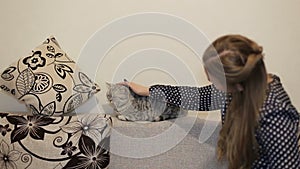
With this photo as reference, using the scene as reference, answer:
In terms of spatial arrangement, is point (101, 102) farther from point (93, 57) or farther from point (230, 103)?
point (230, 103)

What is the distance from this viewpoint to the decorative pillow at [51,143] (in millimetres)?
1432

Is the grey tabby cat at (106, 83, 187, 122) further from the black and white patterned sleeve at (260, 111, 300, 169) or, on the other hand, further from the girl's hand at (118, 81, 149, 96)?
the black and white patterned sleeve at (260, 111, 300, 169)

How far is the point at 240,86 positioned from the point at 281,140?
0.22 meters

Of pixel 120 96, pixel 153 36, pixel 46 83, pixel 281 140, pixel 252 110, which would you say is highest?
pixel 153 36

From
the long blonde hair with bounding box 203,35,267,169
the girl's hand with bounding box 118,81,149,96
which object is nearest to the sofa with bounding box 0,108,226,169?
the girl's hand with bounding box 118,81,149,96

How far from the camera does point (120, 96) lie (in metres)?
1.51

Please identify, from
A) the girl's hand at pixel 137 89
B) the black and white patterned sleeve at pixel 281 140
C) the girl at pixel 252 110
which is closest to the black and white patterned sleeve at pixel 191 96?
the girl's hand at pixel 137 89

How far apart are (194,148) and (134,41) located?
0.58 meters

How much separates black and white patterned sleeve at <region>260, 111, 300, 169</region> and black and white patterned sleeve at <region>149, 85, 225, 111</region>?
296 millimetres

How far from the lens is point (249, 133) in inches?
46.9

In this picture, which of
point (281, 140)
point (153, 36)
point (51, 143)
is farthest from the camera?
point (153, 36)

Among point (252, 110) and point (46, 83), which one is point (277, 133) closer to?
point (252, 110)

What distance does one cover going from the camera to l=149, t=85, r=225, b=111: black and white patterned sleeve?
1448mm

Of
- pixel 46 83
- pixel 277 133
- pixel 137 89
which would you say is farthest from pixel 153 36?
pixel 277 133
